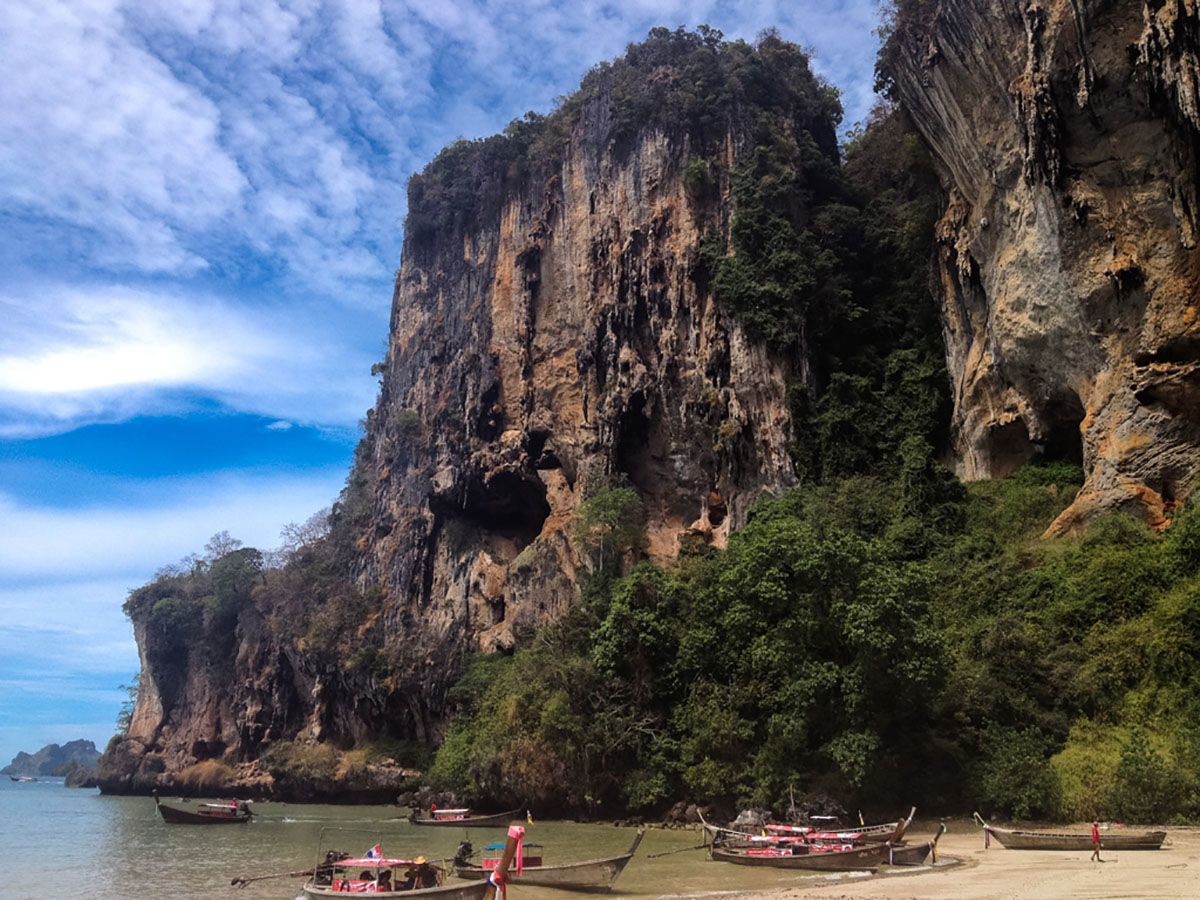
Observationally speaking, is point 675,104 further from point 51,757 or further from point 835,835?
point 51,757

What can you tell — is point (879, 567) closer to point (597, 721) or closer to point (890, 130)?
point (597, 721)

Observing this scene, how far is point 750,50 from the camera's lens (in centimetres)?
3347

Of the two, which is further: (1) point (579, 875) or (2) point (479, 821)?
(2) point (479, 821)

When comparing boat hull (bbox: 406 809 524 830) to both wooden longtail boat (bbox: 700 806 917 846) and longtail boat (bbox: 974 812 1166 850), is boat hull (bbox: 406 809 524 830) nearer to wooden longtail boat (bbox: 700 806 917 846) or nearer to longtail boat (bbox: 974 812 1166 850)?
wooden longtail boat (bbox: 700 806 917 846)

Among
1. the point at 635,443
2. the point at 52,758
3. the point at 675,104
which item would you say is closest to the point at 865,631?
the point at 635,443

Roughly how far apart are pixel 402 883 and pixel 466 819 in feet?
39.8

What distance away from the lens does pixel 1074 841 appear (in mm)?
11859

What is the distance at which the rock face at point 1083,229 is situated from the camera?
17375mm

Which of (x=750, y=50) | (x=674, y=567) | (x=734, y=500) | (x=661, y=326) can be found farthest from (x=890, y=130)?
(x=674, y=567)

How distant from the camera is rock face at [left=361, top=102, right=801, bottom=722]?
30219 mm

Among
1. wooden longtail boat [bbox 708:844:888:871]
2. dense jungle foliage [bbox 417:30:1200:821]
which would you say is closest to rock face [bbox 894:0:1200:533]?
dense jungle foliage [bbox 417:30:1200:821]

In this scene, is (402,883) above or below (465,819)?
above

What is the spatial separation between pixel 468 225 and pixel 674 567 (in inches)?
876

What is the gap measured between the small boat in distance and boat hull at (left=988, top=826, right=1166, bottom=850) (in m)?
13.0
